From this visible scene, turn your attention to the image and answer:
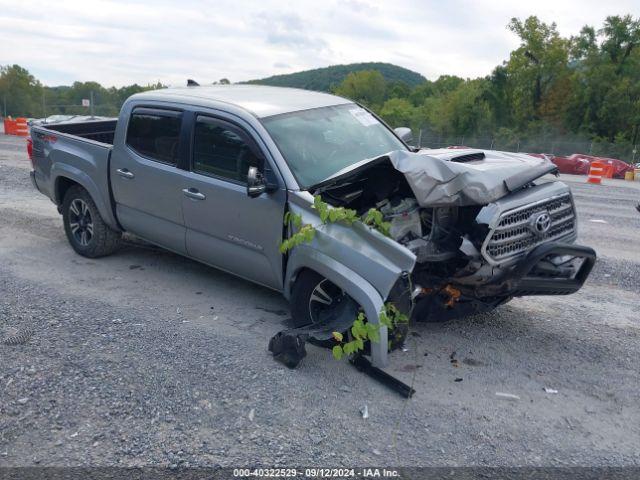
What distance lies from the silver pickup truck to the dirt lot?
42 cm

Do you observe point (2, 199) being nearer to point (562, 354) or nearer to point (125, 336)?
point (125, 336)

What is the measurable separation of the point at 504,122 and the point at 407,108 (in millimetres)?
27473

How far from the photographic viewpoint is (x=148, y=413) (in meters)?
3.76

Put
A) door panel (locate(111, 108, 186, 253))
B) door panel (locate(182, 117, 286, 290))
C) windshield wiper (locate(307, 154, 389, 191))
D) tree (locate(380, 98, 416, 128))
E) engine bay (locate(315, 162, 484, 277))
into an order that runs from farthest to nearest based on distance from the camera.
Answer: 1. tree (locate(380, 98, 416, 128))
2. door panel (locate(111, 108, 186, 253))
3. door panel (locate(182, 117, 286, 290))
4. windshield wiper (locate(307, 154, 389, 191))
5. engine bay (locate(315, 162, 484, 277))

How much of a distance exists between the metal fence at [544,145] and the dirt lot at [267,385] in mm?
34755

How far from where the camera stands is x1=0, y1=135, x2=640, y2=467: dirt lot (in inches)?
137

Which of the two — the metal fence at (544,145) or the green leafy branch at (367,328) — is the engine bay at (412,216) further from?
the metal fence at (544,145)

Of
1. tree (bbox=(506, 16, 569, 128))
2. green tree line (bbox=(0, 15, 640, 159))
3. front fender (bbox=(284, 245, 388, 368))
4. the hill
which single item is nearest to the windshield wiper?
front fender (bbox=(284, 245, 388, 368))

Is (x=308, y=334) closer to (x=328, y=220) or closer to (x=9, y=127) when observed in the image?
(x=328, y=220)

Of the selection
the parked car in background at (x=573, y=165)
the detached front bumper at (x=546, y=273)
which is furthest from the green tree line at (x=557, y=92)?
the detached front bumper at (x=546, y=273)

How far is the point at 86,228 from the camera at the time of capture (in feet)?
22.5

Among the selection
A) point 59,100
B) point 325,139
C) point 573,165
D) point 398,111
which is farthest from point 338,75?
point 325,139

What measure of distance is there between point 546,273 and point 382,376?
57.0 inches

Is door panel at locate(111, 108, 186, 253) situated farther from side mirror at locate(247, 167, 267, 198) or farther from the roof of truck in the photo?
side mirror at locate(247, 167, 267, 198)
